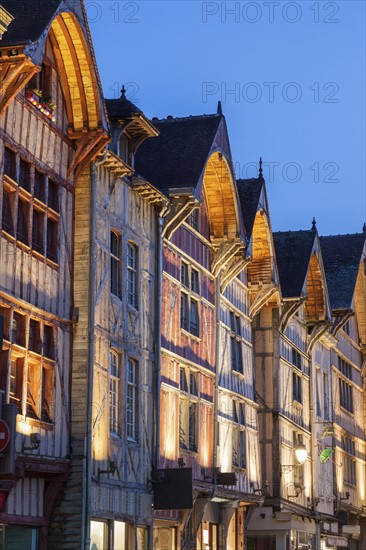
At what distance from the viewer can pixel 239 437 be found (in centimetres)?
3008

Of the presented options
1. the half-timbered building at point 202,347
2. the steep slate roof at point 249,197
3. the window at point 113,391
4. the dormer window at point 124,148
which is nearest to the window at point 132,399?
the window at point 113,391

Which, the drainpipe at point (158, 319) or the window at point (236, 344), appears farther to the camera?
the window at point (236, 344)

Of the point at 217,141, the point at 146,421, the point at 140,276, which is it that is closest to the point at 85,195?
the point at 140,276

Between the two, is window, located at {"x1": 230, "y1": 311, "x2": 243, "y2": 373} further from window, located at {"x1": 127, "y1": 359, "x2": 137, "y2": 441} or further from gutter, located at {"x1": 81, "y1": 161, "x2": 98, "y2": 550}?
gutter, located at {"x1": 81, "y1": 161, "x2": 98, "y2": 550}

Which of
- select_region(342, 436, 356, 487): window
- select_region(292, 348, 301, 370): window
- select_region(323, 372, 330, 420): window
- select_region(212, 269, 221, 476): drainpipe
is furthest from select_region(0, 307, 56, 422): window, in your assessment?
select_region(342, 436, 356, 487): window

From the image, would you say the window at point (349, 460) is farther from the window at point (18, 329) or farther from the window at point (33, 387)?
the window at point (18, 329)

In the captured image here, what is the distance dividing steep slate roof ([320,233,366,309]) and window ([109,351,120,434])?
22038mm

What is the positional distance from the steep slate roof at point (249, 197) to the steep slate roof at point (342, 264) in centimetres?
1175

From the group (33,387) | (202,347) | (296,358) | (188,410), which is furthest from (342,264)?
(33,387)

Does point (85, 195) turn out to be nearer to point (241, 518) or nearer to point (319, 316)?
point (241, 518)

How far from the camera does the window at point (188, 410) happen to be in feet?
83.6

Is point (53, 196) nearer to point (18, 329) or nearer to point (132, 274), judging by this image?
point (18, 329)

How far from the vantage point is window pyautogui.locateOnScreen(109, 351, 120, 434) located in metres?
21.4

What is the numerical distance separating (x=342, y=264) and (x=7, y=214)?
29198 millimetres
